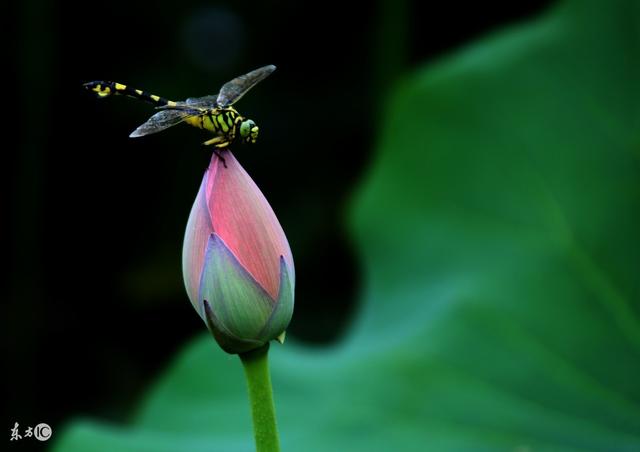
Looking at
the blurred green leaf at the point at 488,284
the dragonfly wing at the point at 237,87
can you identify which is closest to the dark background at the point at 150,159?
the blurred green leaf at the point at 488,284

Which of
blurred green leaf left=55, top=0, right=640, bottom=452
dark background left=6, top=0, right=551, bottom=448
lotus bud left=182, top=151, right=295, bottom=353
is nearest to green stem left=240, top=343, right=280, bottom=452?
lotus bud left=182, top=151, right=295, bottom=353

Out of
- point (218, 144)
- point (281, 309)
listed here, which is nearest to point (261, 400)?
point (281, 309)

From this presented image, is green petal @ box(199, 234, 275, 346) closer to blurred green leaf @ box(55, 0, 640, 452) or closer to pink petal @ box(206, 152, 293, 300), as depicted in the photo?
pink petal @ box(206, 152, 293, 300)

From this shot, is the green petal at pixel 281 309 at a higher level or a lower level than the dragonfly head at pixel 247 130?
lower

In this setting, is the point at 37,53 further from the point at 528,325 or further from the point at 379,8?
the point at 528,325

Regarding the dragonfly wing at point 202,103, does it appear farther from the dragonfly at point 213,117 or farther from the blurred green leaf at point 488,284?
the blurred green leaf at point 488,284

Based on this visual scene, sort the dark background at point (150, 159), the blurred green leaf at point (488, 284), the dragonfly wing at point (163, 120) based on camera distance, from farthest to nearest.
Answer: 1. the dark background at point (150, 159)
2. the blurred green leaf at point (488, 284)
3. the dragonfly wing at point (163, 120)

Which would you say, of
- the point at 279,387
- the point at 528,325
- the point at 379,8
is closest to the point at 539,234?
the point at 528,325
